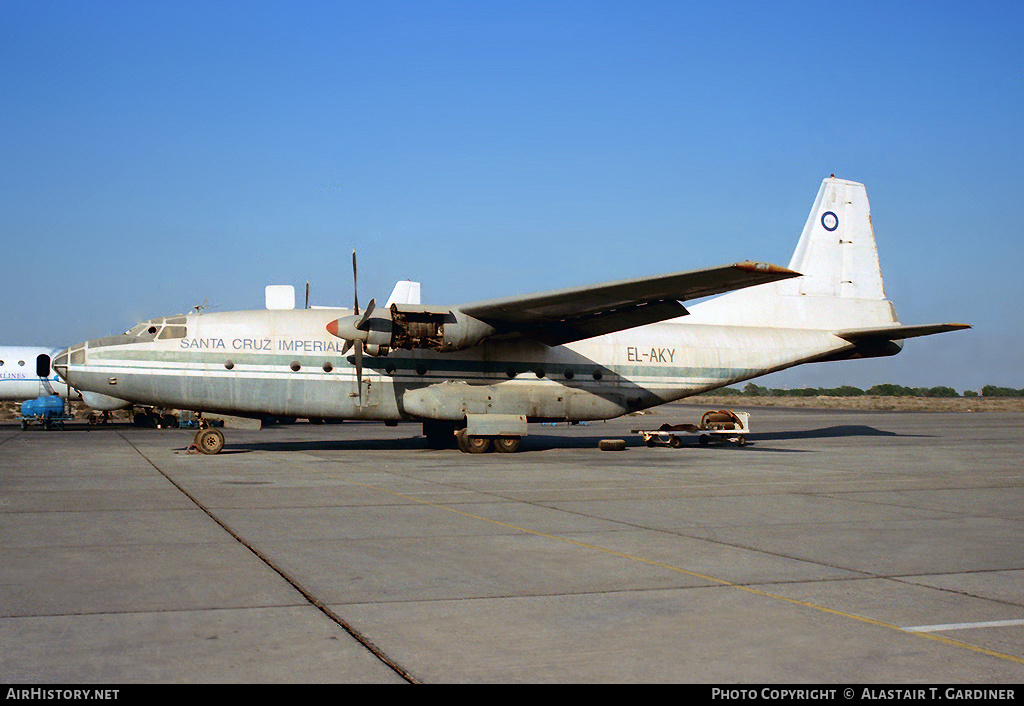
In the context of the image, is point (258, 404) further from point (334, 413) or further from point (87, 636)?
point (87, 636)

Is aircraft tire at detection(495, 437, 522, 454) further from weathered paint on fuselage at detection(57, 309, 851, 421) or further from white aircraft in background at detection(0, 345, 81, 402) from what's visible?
white aircraft in background at detection(0, 345, 81, 402)

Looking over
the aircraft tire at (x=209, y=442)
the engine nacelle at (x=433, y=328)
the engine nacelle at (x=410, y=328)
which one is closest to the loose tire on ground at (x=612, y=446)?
the engine nacelle at (x=433, y=328)

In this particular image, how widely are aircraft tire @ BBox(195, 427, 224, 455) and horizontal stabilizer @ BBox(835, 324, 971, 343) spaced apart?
19.1 meters

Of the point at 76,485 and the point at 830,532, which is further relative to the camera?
the point at 76,485

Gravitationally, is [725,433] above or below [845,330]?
below

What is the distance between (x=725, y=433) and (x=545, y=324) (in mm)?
7201

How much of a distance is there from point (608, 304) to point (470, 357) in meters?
4.32

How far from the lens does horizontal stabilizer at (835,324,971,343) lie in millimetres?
25406

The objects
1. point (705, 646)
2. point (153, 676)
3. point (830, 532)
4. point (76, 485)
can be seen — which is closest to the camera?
point (153, 676)

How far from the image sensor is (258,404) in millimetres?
22469

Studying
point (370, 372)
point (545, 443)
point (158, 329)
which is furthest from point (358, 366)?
point (545, 443)

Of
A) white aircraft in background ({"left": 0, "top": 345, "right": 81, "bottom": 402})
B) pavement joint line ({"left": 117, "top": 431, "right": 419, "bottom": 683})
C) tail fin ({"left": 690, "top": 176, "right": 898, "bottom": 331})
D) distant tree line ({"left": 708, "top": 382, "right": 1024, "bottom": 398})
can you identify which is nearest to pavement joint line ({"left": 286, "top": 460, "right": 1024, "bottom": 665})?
pavement joint line ({"left": 117, "top": 431, "right": 419, "bottom": 683})

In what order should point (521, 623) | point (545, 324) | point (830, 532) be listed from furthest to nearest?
A: point (545, 324), point (830, 532), point (521, 623)

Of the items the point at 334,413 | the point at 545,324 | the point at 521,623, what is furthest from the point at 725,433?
the point at 521,623
